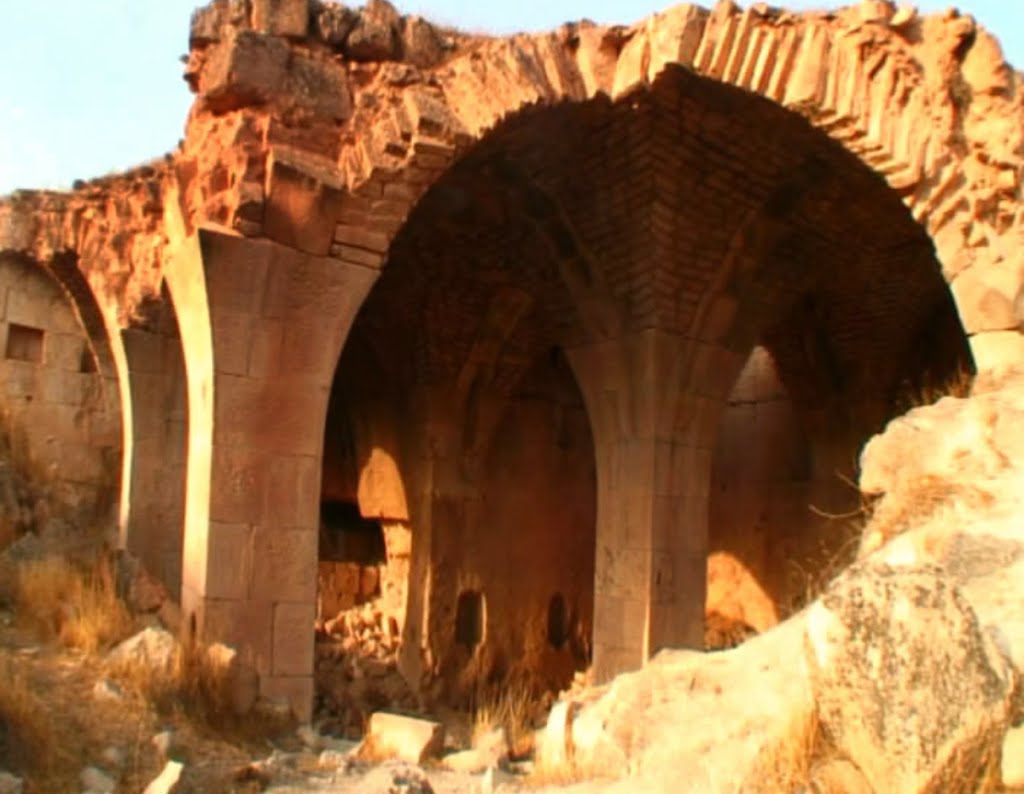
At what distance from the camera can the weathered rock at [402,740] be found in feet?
15.8

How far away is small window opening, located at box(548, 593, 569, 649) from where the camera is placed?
11578 mm

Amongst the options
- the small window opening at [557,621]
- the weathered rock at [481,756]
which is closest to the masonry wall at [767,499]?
the small window opening at [557,621]

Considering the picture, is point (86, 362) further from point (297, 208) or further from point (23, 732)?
point (23, 732)

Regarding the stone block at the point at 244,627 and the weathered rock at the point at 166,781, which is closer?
the weathered rock at the point at 166,781

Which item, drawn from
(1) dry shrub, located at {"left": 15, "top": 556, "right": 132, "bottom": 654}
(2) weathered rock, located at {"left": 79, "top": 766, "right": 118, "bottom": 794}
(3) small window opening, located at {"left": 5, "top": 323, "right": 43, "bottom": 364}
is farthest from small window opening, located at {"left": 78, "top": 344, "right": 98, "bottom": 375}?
(2) weathered rock, located at {"left": 79, "top": 766, "right": 118, "bottom": 794}

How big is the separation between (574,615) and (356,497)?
2.66 m

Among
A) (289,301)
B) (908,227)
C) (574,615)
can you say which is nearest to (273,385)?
(289,301)

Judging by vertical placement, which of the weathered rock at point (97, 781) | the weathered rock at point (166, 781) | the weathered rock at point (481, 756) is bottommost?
the weathered rock at point (481, 756)

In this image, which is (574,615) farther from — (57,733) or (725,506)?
(57,733)

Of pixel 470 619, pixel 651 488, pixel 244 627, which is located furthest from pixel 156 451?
pixel 651 488

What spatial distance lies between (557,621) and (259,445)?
6.43 metres

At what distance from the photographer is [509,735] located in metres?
5.51

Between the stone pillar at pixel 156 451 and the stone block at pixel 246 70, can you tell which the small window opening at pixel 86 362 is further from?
the stone block at pixel 246 70

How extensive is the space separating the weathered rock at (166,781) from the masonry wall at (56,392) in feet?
23.0
